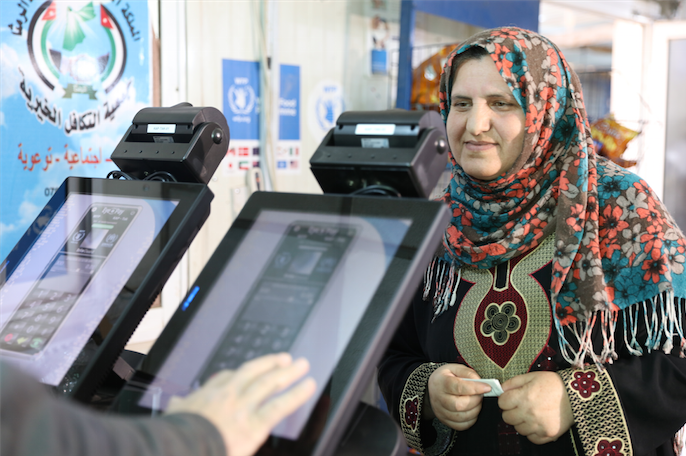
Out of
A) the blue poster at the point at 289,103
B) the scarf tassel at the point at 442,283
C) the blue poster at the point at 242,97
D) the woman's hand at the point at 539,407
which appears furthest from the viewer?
the blue poster at the point at 289,103

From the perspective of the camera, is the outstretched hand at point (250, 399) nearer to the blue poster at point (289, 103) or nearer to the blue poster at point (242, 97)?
the blue poster at point (242, 97)

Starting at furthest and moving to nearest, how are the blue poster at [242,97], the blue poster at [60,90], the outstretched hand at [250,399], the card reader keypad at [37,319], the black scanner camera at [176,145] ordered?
the blue poster at [242,97] < the blue poster at [60,90] < the black scanner camera at [176,145] < the card reader keypad at [37,319] < the outstretched hand at [250,399]

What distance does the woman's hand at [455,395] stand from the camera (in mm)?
964

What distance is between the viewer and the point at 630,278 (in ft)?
3.32

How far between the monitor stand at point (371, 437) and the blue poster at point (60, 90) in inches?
60.0

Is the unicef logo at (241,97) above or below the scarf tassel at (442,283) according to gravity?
above

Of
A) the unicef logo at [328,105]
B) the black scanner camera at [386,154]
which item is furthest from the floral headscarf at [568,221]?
the unicef logo at [328,105]

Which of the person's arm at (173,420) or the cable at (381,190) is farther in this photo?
the cable at (381,190)

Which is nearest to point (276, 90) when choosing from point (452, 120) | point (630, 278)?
point (452, 120)

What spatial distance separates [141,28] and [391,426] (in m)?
1.75

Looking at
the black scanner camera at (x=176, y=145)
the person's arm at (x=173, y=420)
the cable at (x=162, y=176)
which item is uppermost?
the black scanner camera at (x=176, y=145)

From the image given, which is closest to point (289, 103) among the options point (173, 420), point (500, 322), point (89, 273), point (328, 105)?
point (328, 105)

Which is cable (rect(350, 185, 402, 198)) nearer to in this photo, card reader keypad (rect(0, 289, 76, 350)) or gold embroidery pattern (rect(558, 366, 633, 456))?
card reader keypad (rect(0, 289, 76, 350))

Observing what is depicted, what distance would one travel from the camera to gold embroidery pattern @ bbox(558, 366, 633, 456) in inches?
37.9
